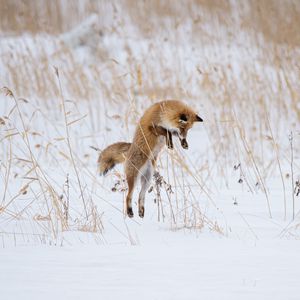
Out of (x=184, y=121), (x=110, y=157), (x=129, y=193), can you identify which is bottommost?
(x=129, y=193)

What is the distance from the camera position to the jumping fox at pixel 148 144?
170 inches

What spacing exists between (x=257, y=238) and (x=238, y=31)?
857 centimetres

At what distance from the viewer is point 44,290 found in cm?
227

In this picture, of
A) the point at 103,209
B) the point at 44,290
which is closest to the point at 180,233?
the point at 103,209

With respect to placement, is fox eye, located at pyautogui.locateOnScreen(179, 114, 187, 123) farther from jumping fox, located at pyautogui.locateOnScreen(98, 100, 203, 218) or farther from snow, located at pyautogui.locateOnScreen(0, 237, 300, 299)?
snow, located at pyautogui.locateOnScreen(0, 237, 300, 299)

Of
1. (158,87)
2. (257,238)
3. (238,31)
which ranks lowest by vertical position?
(257,238)

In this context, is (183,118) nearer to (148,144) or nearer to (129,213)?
(148,144)

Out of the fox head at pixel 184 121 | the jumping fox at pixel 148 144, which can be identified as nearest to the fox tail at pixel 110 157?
the jumping fox at pixel 148 144

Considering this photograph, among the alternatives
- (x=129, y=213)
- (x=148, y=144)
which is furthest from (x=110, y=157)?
(x=129, y=213)

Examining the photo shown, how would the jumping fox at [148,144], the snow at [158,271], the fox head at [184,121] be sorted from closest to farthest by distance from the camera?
the snow at [158,271], the jumping fox at [148,144], the fox head at [184,121]

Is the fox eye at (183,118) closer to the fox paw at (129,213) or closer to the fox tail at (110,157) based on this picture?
the fox tail at (110,157)

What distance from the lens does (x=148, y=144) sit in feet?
14.0

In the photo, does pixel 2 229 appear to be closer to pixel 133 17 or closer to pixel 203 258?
pixel 203 258

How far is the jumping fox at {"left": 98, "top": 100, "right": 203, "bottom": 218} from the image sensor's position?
4.32 metres
